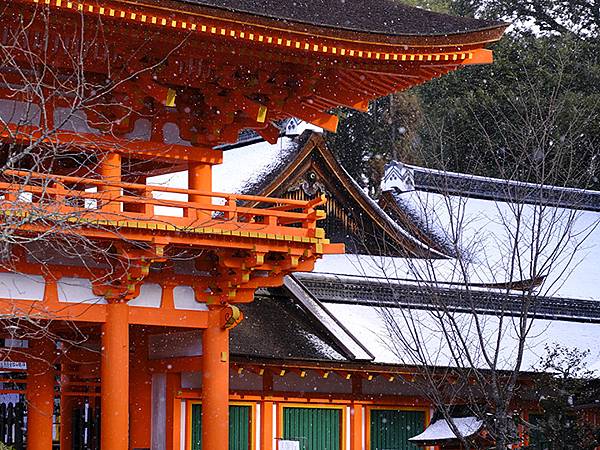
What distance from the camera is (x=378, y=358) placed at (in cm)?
1633

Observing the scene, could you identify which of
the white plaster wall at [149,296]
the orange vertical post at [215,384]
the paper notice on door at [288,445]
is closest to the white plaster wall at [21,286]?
the white plaster wall at [149,296]

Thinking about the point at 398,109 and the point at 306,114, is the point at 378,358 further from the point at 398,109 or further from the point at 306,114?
the point at 398,109

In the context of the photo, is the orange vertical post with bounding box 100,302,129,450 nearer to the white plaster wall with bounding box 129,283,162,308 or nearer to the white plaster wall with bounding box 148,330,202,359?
the white plaster wall with bounding box 129,283,162,308

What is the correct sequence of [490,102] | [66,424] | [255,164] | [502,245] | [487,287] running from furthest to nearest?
1. [490,102]
2. [502,245]
3. [255,164]
4. [487,287]
5. [66,424]

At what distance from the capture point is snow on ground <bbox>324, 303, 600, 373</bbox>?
1633 centimetres

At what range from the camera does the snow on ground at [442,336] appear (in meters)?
16.3

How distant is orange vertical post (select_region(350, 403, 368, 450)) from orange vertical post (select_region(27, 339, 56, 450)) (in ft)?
14.4

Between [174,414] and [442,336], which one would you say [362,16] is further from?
[174,414]

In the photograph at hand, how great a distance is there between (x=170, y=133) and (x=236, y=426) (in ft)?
14.4

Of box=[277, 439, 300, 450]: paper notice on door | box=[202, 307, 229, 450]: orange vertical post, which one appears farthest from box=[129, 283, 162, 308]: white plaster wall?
box=[277, 439, 300, 450]: paper notice on door

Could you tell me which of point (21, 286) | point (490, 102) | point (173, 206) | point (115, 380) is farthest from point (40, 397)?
point (490, 102)

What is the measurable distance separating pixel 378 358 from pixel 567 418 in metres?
4.61

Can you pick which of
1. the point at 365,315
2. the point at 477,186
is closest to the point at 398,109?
the point at 477,186

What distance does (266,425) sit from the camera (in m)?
15.9
